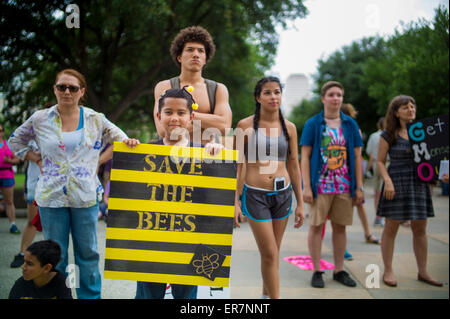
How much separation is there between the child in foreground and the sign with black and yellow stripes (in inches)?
20.8

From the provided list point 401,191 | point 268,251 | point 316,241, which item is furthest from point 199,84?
point 401,191

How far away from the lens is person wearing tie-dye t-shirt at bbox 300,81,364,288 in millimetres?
3564

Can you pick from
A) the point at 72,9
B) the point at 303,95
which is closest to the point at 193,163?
the point at 72,9

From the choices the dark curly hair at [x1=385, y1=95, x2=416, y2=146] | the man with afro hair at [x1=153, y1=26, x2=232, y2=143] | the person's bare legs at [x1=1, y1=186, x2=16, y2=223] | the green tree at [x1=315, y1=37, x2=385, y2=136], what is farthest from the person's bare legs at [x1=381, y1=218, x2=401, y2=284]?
the green tree at [x1=315, y1=37, x2=385, y2=136]

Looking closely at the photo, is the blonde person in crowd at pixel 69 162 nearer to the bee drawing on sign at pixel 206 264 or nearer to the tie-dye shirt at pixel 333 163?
the bee drawing on sign at pixel 206 264

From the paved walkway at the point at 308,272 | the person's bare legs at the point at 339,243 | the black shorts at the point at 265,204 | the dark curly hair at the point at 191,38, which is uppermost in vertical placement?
the dark curly hair at the point at 191,38

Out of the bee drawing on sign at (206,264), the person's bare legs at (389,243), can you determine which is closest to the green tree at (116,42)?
the bee drawing on sign at (206,264)

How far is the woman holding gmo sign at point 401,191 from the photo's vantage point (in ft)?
11.7

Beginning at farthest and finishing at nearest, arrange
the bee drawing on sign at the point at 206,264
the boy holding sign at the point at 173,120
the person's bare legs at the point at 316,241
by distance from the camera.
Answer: the person's bare legs at the point at 316,241, the boy holding sign at the point at 173,120, the bee drawing on sign at the point at 206,264

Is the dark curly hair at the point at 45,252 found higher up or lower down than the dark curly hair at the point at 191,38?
lower down

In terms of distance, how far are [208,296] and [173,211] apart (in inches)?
41.8

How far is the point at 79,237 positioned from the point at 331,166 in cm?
246

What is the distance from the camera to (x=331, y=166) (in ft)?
11.7

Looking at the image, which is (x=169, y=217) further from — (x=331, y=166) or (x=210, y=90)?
(x=331, y=166)
